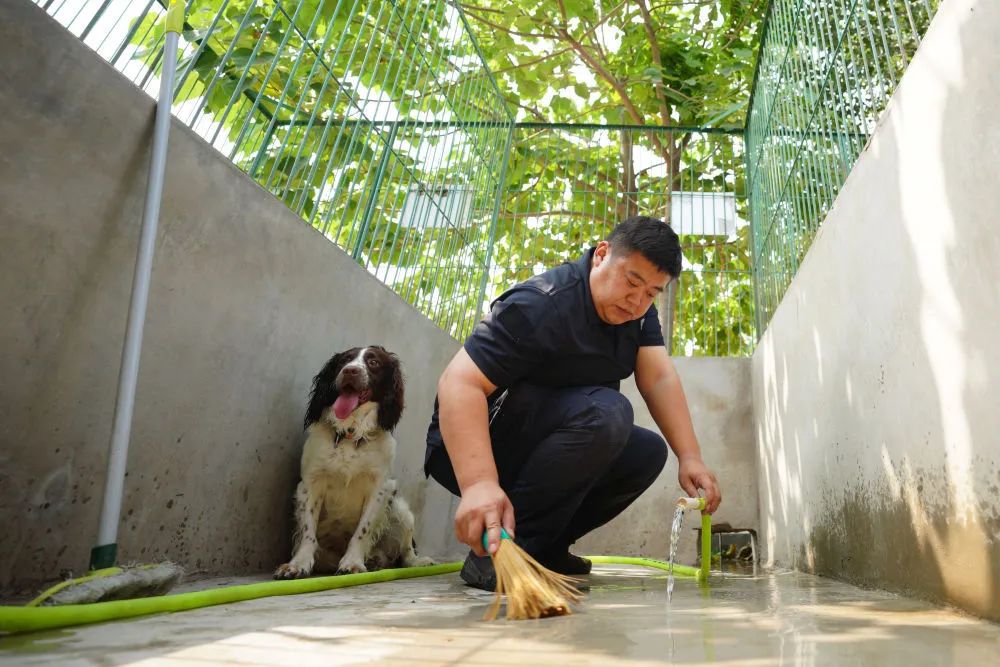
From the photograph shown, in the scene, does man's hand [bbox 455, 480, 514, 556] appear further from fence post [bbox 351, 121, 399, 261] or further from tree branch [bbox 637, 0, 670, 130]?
tree branch [bbox 637, 0, 670, 130]

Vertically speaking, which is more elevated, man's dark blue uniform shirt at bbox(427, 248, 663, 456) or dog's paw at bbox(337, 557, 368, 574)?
man's dark blue uniform shirt at bbox(427, 248, 663, 456)

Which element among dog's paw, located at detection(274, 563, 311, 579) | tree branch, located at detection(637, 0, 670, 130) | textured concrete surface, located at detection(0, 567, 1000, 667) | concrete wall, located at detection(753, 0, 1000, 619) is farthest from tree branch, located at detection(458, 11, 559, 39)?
textured concrete surface, located at detection(0, 567, 1000, 667)

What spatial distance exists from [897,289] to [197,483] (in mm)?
2219

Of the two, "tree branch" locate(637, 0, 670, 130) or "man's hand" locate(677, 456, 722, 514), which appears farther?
"tree branch" locate(637, 0, 670, 130)

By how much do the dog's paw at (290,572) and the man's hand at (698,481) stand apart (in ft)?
4.52

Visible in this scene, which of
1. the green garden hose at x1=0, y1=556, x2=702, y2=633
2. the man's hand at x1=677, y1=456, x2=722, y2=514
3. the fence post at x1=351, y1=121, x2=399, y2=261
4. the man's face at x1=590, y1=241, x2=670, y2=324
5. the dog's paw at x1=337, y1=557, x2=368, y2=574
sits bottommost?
the green garden hose at x1=0, y1=556, x2=702, y2=633

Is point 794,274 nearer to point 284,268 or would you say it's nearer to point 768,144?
point 768,144

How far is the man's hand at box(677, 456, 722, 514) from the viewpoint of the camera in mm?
2480

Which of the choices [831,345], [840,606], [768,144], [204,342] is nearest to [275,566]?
[204,342]

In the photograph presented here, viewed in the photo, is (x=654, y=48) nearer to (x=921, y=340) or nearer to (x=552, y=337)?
(x=552, y=337)

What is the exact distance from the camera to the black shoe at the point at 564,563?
281 cm

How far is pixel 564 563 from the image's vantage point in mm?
2941

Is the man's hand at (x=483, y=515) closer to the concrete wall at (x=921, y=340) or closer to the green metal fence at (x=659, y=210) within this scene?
the concrete wall at (x=921, y=340)

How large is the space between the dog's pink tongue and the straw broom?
4.23 feet
